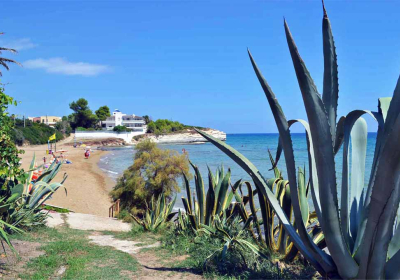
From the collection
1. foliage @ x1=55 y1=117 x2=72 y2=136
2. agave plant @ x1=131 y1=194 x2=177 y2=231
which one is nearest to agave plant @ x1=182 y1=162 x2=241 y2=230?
agave plant @ x1=131 y1=194 x2=177 y2=231

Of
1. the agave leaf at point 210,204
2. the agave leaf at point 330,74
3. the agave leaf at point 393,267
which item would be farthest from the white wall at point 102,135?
the agave leaf at point 393,267

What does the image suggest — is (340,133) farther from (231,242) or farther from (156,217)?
(156,217)

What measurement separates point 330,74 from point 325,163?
0.79m

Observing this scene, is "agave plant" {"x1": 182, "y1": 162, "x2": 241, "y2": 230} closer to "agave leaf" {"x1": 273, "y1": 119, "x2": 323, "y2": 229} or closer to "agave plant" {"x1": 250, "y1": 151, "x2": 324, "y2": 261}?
"agave plant" {"x1": 250, "y1": 151, "x2": 324, "y2": 261}

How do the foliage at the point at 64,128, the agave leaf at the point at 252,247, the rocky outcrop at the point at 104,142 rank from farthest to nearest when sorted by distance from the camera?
the foliage at the point at 64,128
the rocky outcrop at the point at 104,142
the agave leaf at the point at 252,247

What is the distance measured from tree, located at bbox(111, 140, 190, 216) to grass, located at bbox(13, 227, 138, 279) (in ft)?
16.4

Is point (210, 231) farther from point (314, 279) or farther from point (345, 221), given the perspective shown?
point (345, 221)

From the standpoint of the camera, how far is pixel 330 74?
310cm

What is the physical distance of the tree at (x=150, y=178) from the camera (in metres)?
11.1

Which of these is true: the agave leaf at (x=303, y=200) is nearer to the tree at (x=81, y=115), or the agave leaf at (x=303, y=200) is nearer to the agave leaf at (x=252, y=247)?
the agave leaf at (x=252, y=247)

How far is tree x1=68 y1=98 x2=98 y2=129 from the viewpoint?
282 feet

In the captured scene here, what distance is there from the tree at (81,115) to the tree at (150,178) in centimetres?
7865

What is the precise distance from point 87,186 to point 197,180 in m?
18.9

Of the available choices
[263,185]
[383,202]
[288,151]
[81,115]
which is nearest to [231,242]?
[263,185]
